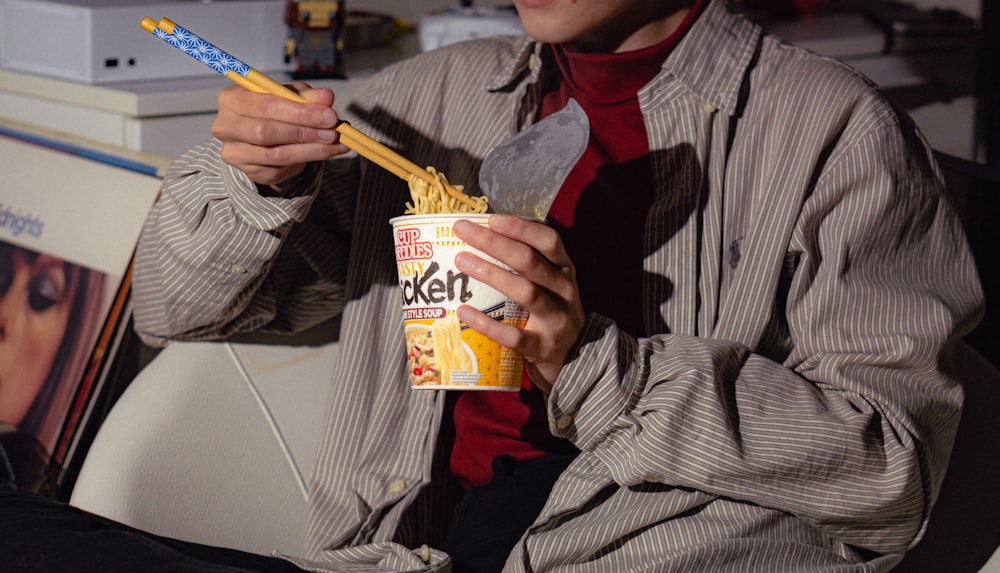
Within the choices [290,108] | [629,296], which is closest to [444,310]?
[290,108]

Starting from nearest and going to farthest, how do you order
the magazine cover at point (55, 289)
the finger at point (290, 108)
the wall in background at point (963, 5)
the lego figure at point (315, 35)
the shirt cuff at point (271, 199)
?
the finger at point (290, 108)
the shirt cuff at point (271, 199)
the magazine cover at point (55, 289)
the lego figure at point (315, 35)
the wall in background at point (963, 5)

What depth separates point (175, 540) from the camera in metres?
1.00

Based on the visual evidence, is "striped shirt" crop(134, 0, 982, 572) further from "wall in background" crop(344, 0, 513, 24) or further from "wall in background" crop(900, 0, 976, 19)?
"wall in background" crop(900, 0, 976, 19)

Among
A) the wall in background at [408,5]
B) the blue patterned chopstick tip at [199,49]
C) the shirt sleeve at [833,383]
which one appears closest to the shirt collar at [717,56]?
the shirt sleeve at [833,383]

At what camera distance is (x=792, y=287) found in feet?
3.51

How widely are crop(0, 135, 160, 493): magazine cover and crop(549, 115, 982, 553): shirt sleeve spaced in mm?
738

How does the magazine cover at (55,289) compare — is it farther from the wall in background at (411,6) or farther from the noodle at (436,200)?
the wall in background at (411,6)

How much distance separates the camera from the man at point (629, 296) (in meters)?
0.96

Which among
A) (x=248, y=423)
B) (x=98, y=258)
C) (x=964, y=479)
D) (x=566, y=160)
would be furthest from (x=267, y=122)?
(x=964, y=479)

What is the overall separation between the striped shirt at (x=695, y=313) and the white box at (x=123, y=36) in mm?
386

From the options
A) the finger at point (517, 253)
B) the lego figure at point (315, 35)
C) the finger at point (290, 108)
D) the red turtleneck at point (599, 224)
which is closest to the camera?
the finger at point (517, 253)

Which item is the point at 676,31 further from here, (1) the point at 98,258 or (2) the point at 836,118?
(1) the point at 98,258

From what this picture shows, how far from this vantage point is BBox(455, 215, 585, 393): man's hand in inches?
32.5

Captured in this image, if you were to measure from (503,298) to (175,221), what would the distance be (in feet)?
1.57
